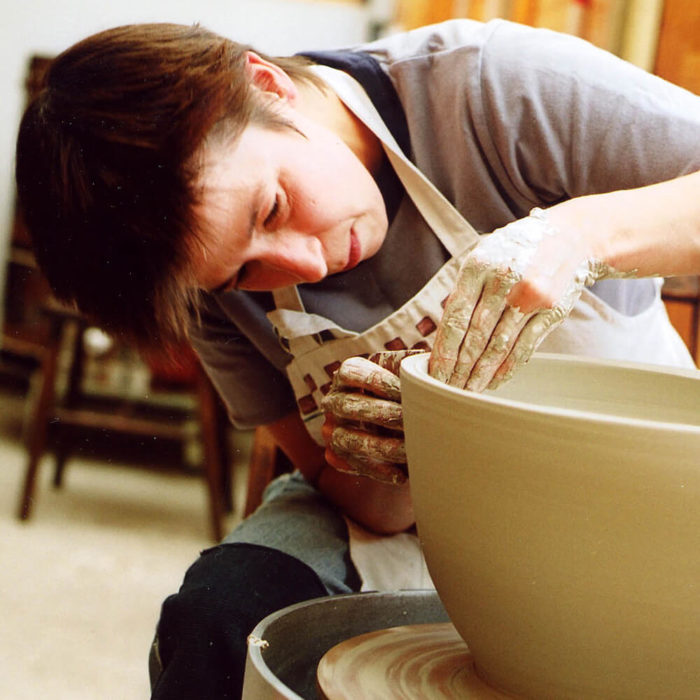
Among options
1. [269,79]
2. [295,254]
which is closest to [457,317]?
[295,254]

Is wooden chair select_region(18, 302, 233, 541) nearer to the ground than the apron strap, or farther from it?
nearer to the ground

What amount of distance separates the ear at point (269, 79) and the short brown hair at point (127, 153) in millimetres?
34

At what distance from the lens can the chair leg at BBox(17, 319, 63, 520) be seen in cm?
280

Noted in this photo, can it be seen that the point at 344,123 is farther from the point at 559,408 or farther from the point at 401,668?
the point at 401,668

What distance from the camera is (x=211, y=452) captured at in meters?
2.83

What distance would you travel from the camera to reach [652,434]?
545 mm

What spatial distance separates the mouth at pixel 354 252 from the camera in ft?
3.11

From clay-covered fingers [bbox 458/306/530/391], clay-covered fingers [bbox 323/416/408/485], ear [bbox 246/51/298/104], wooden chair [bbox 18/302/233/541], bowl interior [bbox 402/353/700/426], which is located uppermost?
ear [bbox 246/51/298/104]

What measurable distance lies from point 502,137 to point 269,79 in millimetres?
231

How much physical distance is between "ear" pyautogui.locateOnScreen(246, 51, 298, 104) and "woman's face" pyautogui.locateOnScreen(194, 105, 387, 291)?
22mm

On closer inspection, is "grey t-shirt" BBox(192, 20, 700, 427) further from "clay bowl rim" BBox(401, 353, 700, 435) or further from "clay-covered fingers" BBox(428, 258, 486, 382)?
"clay-covered fingers" BBox(428, 258, 486, 382)

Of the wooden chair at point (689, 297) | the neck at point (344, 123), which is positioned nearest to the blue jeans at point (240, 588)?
the neck at point (344, 123)

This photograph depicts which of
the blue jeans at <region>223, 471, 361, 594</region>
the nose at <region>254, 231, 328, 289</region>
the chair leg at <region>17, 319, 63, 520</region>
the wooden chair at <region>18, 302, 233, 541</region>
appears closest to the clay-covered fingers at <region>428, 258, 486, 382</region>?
the nose at <region>254, 231, 328, 289</region>

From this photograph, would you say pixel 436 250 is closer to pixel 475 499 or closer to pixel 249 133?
pixel 249 133
